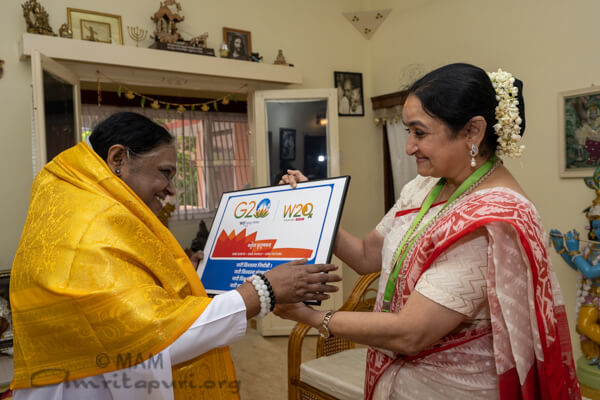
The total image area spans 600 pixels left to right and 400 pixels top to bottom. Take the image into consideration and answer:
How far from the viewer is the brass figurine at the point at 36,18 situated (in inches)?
140

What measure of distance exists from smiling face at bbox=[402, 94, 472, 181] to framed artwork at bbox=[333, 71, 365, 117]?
13.5 ft

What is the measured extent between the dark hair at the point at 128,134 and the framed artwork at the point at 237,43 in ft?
11.1

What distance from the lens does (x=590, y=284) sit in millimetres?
→ 3244

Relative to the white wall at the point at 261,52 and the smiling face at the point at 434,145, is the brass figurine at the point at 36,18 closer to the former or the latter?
the white wall at the point at 261,52

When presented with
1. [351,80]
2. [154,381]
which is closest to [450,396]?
[154,381]

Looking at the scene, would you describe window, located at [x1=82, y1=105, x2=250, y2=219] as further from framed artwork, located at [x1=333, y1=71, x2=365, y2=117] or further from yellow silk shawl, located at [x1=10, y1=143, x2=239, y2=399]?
yellow silk shawl, located at [x1=10, y1=143, x2=239, y2=399]

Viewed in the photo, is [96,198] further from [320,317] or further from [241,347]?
[241,347]

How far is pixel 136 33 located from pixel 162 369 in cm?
374

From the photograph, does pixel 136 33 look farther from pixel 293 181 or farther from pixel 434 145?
pixel 434 145

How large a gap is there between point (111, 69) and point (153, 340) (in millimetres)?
3506

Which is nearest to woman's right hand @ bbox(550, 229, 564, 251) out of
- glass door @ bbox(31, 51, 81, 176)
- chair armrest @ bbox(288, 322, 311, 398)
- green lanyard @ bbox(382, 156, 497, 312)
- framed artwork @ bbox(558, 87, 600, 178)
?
framed artwork @ bbox(558, 87, 600, 178)

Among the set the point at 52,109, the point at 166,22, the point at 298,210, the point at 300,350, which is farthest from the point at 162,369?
the point at 166,22

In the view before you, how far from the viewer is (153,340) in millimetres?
1081

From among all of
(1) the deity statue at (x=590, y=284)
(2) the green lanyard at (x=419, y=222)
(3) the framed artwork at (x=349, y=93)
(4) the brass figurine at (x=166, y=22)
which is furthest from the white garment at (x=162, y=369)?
(3) the framed artwork at (x=349, y=93)
